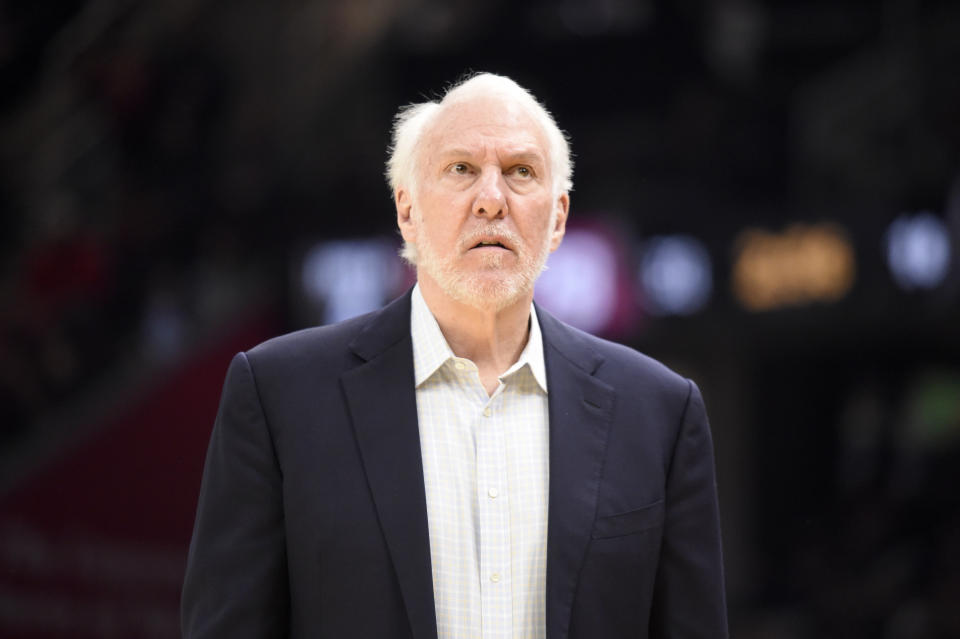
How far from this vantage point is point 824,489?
961cm

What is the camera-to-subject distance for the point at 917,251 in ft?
24.7

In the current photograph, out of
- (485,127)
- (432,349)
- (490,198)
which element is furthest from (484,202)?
(432,349)

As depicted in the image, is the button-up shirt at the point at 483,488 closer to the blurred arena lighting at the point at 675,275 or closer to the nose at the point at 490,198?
the nose at the point at 490,198

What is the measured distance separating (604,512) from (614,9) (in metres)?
8.99

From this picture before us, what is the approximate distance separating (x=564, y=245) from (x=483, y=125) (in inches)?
219

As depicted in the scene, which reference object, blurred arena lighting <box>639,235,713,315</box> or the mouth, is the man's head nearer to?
the mouth

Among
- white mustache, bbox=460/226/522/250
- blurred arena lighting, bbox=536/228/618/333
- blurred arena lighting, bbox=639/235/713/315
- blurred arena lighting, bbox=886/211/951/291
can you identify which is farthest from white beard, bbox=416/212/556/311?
blurred arena lighting, bbox=886/211/951/291

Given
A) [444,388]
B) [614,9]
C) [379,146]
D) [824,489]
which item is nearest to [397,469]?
[444,388]

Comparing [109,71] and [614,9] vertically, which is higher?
[614,9]

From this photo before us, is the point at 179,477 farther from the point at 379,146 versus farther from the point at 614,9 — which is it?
the point at 614,9

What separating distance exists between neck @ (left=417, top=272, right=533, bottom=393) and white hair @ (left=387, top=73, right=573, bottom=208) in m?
0.17

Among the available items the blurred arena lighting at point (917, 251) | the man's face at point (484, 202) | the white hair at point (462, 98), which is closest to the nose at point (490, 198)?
the man's face at point (484, 202)

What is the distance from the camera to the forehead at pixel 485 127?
6.03 ft

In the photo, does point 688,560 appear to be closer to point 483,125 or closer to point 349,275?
point 483,125
